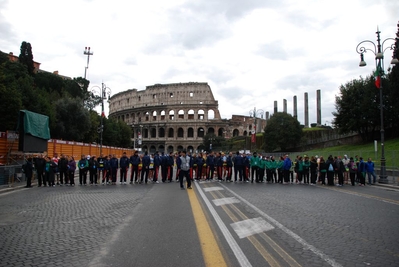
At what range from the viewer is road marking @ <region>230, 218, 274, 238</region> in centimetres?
624

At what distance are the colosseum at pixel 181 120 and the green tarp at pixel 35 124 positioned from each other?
73.4 m

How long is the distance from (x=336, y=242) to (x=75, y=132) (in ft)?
152

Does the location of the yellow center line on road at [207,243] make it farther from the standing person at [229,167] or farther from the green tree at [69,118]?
the green tree at [69,118]

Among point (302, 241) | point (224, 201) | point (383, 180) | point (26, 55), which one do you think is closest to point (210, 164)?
point (383, 180)

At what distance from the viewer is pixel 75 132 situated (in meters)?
47.3

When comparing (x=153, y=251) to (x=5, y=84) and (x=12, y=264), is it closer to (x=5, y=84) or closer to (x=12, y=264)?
(x=12, y=264)

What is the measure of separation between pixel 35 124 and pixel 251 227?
17.0 metres

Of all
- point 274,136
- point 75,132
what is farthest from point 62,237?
point 274,136

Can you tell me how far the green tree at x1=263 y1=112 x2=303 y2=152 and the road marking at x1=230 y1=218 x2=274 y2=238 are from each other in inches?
2212

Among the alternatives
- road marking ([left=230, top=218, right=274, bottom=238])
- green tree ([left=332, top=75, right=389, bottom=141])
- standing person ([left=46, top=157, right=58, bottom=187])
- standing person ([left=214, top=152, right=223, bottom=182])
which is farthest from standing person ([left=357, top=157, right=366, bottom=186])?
green tree ([left=332, top=75, right=389, bottom=141])

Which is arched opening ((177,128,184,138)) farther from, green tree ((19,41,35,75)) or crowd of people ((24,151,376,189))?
crowd of people ((24,151,376,189))

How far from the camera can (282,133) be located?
202ft

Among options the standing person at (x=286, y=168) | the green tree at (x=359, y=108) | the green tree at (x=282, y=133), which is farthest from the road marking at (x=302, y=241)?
the green tree at (x=282, y=133)

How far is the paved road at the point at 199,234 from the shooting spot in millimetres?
4684
